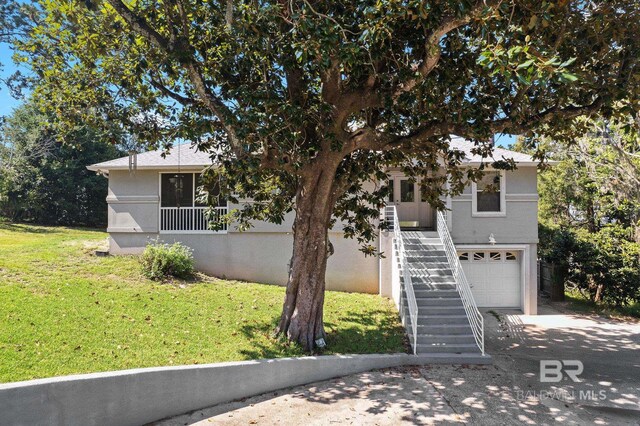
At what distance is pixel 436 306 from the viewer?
958cm

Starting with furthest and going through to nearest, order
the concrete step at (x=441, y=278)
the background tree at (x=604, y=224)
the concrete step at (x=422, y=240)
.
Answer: the background tree at (x=604, y=224)
the concrete step at (x=422, y=240)
the concrete step at (x=441, y=278)

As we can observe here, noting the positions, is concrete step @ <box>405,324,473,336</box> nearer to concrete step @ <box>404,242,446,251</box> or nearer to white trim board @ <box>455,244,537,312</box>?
concrete step @ <box>404,242,446,251</box>

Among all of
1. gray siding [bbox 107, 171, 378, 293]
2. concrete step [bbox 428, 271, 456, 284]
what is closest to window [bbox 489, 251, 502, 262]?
concrete step [bbox 428, 271, 456, 284]

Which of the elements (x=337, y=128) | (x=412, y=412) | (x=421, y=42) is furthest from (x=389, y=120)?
(x=412, y=412)

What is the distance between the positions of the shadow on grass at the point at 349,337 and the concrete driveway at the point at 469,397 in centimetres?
68

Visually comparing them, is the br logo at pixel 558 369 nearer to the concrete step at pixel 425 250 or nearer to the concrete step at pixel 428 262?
the concrete step at pixel 428 262

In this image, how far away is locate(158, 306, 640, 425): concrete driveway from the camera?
5.62 metres

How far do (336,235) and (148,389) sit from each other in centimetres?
838

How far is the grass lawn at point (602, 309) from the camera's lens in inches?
523

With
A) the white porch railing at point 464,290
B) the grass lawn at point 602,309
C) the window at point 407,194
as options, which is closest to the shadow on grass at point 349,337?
the white porch railing at point 464,290

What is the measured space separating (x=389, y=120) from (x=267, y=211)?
3352 millimetres

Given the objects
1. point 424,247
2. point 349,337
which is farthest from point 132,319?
point 424,247

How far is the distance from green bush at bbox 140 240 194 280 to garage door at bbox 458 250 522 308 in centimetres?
901

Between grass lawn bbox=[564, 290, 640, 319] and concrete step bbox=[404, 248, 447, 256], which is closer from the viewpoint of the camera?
concrete step bbox=[404, 248, 447, 256]
